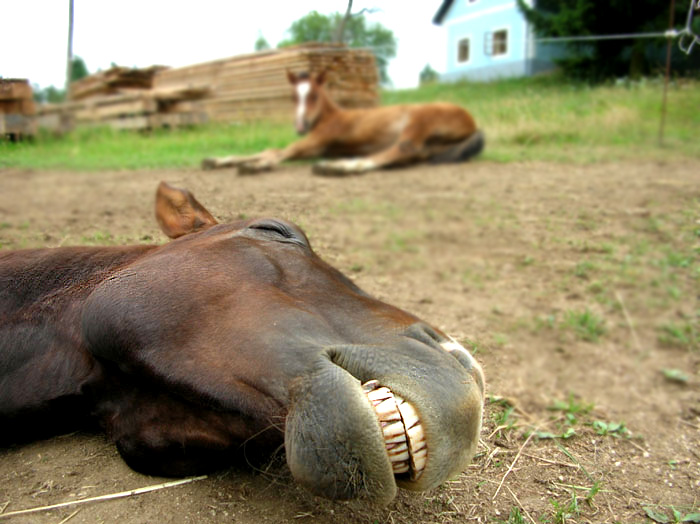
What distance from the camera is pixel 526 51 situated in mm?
22344

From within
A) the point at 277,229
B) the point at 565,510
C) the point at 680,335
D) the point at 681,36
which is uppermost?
the point at 681,36

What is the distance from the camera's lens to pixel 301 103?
9.91 meters

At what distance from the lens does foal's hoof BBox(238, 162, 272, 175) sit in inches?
288

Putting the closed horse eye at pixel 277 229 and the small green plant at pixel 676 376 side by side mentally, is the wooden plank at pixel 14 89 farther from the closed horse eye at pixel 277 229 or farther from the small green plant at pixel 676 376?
the small green plant at pixel 676 376

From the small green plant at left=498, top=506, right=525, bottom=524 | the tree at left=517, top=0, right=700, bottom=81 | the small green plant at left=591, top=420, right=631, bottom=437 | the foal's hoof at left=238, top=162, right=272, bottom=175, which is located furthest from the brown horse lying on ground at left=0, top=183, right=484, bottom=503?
the tree at left=517, top=0, right=700, bottom=81

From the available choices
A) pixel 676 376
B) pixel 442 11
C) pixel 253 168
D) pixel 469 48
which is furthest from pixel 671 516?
pixel 442 11

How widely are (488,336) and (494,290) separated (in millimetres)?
1103

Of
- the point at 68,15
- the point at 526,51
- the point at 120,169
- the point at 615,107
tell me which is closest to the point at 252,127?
the point at 120,169

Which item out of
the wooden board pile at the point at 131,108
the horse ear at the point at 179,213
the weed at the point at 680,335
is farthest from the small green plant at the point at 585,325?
the wooden board pile at the point at 131,108

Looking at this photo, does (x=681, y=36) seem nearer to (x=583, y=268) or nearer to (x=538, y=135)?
(x=583, y=268)

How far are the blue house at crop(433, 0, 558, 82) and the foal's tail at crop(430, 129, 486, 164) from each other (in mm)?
11772

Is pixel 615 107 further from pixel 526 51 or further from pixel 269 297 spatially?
pixel 526 51

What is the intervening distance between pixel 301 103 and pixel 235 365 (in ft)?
28.8

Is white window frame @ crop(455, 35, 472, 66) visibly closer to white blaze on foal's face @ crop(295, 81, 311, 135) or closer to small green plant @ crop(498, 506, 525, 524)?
white blaze on foal's face @ crop(295, 81, 311, 135)
